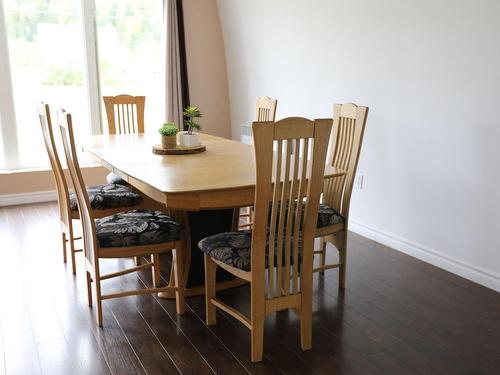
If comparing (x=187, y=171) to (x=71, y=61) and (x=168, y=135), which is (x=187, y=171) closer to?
(x=168, y=135)

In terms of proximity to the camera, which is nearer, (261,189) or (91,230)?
(261,189)

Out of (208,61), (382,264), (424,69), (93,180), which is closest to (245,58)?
(208,61)

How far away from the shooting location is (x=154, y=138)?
369 cm

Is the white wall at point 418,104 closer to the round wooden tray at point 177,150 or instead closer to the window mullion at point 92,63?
the round wooden tray at point 177,150

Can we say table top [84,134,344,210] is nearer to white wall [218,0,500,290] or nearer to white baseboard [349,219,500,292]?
white wall [218,0,500,290]

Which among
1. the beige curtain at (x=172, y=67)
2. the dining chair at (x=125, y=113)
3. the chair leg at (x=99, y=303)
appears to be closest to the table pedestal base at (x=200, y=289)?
the chair leg at (x=99, y=303)

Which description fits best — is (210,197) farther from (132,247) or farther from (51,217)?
(51,217)

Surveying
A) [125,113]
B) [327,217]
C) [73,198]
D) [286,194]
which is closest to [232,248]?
[286,194]

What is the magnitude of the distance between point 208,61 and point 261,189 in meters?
3.92

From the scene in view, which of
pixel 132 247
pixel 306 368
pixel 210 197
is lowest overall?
pixel 306 368

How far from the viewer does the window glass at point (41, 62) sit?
16.0ft

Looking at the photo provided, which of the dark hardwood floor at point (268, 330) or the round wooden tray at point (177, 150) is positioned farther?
the round wooden tray at point (177, 150)

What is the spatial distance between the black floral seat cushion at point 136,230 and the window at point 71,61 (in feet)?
8.18

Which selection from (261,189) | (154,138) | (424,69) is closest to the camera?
(261,189)
